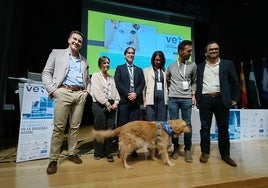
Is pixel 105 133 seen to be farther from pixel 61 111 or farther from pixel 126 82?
pixel 126 82

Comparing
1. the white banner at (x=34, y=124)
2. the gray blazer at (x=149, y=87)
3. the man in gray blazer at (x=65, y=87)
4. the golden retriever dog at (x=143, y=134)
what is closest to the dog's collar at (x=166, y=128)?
the golden retriever dog at (x=143, y=134)

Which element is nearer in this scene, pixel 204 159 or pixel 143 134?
pixel 143 134

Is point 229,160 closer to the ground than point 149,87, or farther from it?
closer to the ground

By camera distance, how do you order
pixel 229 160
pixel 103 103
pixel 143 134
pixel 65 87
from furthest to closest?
pixel 103 103 → pixel 229 160 → pixel 143 134 → pixel 65 87

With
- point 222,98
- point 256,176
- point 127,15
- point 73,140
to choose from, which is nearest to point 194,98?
point 222,98

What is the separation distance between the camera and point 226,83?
9.73ft

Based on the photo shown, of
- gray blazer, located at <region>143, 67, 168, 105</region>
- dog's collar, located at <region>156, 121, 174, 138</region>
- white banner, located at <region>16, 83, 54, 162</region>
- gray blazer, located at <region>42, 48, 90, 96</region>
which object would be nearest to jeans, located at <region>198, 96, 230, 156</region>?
dog's collar, located at <region>156, 121, 174, 138</region>

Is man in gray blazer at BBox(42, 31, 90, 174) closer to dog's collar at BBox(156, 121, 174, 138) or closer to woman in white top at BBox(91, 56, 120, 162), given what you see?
woman in white top at BBox(91, 56, 120, 162)

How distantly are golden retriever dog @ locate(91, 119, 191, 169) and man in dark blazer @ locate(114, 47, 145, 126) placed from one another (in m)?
0.30

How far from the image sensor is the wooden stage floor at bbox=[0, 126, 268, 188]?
7.45 feet

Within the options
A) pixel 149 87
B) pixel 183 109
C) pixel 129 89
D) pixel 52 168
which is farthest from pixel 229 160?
pixel 52 168

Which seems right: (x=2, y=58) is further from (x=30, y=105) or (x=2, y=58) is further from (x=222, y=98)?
(x=222, y=98)

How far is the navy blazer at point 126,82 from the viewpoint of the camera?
3.18 m

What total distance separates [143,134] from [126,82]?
0.73 m
